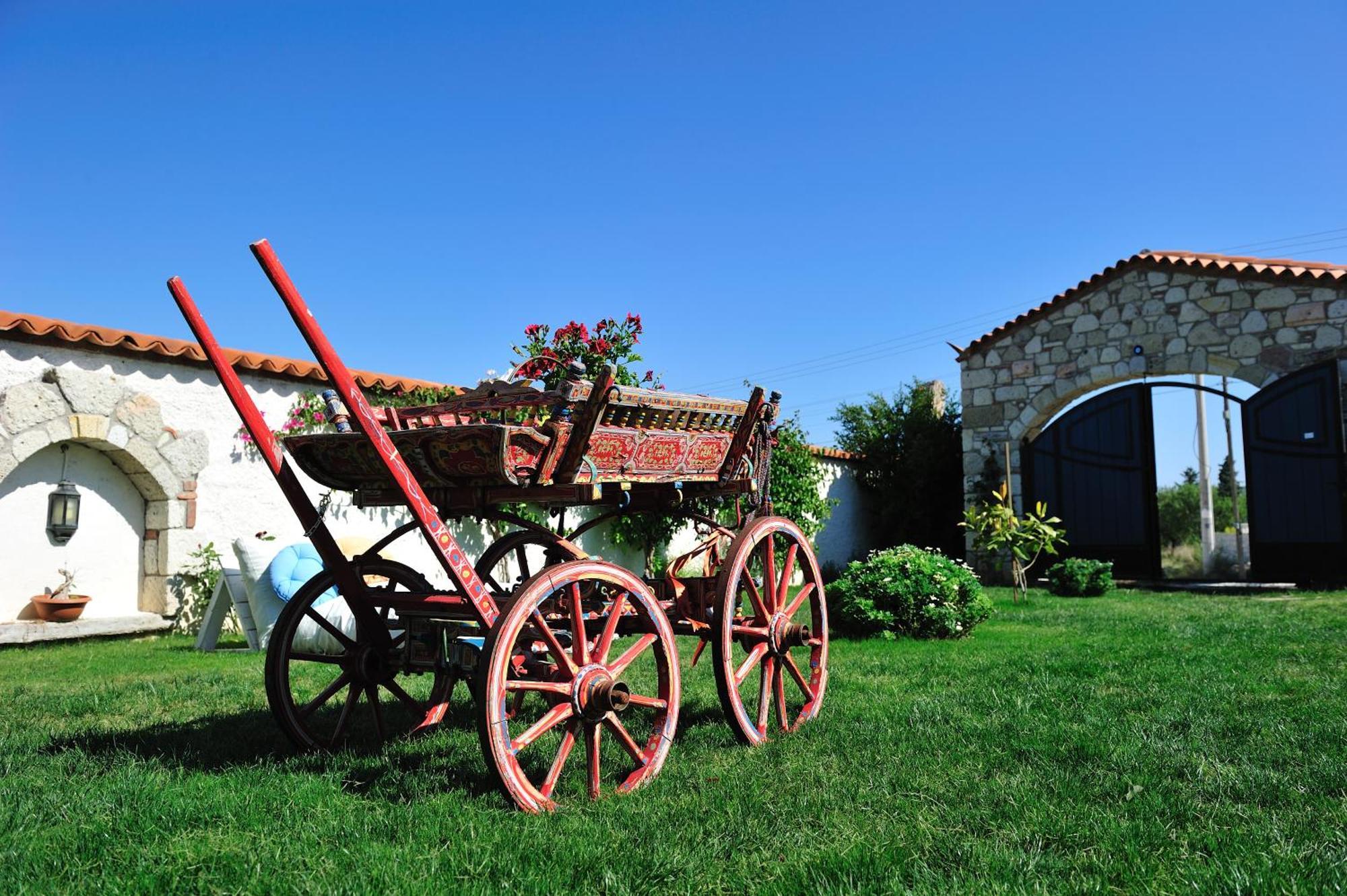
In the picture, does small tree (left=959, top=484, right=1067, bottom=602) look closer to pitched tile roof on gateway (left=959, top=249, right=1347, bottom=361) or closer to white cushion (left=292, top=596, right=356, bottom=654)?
pitched tile roof on gateway (left=959, top=249, right=1347, bottom=361)

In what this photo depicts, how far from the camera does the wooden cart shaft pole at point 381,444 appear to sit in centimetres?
303

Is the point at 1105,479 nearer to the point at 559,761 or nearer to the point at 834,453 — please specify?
the point at 834,453

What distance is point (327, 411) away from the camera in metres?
3.50

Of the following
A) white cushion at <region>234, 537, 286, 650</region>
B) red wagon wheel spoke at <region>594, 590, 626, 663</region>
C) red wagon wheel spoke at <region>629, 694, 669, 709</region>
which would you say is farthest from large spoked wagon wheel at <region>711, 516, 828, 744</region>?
white cushion at <region>234, 537, 286, 650</region>

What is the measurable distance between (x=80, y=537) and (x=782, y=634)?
6.09 m

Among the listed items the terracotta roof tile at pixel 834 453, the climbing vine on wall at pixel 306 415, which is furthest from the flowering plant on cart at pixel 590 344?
the terracotta roof tile at pixel 834 453

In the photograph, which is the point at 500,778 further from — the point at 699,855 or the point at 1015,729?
the point at 1015,729

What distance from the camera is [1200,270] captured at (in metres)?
11.3

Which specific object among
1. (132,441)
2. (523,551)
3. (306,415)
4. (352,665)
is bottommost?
(352,665)

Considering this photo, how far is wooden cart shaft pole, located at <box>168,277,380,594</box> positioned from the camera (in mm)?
3373

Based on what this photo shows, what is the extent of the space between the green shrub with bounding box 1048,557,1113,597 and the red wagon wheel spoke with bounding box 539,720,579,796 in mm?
8847

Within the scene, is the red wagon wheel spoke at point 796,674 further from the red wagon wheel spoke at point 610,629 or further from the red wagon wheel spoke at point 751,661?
the red wagon wheel spoke at point 610,629

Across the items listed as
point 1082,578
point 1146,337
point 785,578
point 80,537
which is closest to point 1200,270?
point 1146,337

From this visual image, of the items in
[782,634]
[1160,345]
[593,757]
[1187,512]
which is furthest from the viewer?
[1187,512]
